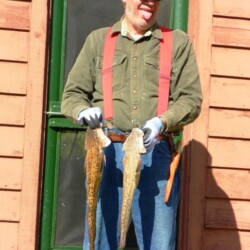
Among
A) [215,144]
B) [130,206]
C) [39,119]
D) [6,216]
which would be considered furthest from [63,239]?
[130,206]

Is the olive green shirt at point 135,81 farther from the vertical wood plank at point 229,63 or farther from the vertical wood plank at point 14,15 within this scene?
the vertical wood plank at point 229,63

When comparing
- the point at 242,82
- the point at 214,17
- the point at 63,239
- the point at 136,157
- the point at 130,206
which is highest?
the point at 214,17

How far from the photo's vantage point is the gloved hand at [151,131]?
12.4ft

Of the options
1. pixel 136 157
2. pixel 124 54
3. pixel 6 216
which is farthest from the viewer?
pixel 6 216

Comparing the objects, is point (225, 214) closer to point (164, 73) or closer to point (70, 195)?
point (70, 195)

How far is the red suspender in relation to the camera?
4.04m

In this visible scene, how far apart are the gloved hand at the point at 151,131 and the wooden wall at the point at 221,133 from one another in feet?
4.68

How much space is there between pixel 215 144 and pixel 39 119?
4.03ft

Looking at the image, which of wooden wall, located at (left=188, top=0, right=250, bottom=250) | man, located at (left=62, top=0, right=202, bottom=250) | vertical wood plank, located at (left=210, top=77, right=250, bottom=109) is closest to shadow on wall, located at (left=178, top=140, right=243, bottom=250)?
wooden wall, located at (left=188, top=0, right=250, bottom=250)

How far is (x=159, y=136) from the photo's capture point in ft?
13.1

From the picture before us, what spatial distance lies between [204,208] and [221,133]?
1.75 feet

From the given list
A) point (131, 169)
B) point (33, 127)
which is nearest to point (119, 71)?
point (131, 169)

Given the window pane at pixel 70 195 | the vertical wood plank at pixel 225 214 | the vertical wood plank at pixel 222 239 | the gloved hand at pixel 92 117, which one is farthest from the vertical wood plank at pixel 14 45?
the vertical wood plank at pixel 222 239

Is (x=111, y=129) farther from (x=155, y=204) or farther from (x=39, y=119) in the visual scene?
(x=39, y=119)
